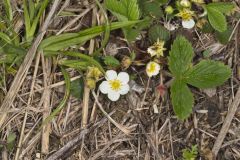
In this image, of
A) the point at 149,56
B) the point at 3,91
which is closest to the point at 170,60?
the point at 149,56

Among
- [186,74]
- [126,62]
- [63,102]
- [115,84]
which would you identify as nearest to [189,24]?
[186,74]

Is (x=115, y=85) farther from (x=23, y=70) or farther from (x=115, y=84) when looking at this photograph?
(x=23, y=70)

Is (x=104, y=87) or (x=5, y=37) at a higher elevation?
(x=5, y=37)

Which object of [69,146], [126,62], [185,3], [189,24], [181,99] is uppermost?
[185,3]

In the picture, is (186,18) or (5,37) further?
(186,18)

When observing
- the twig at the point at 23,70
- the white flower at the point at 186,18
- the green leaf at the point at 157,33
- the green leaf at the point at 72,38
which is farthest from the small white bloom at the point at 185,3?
the twig at the point at 23,70
